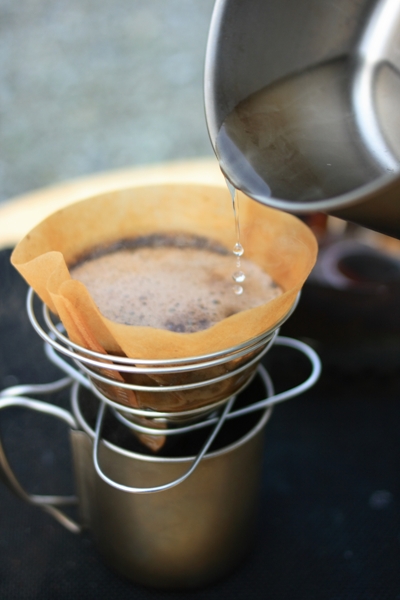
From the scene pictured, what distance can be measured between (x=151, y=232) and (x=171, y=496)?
0.32 metres

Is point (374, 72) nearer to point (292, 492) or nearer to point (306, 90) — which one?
point (306, 90)

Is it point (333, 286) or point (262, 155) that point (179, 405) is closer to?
point (262, 155)

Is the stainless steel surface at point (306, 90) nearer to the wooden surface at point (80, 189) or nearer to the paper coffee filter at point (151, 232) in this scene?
the paper coffee filter at point (151, 232)

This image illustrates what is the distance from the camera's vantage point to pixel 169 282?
708 millimetres

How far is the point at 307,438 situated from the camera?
3.14ft

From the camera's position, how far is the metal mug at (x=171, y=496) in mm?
631

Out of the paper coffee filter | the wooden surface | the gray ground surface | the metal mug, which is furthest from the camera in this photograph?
the gray ground surface

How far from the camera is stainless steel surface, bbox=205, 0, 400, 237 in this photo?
1.93 feet

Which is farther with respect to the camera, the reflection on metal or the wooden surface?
the wooden surface

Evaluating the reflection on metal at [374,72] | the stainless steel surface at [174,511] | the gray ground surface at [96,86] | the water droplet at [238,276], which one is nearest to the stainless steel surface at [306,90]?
the reflection on metal at [374,72]

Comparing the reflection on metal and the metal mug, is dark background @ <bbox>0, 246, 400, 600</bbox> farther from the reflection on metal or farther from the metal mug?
the reflection on metal

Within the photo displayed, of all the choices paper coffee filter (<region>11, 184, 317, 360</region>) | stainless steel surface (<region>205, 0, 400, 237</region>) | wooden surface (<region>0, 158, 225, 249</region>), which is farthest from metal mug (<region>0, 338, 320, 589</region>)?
wooden surface (<region>0, 158, 225, 249</region>)

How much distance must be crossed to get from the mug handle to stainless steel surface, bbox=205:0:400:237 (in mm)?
343

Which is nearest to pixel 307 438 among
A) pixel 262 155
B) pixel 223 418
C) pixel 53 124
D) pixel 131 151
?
pixel 223 418
